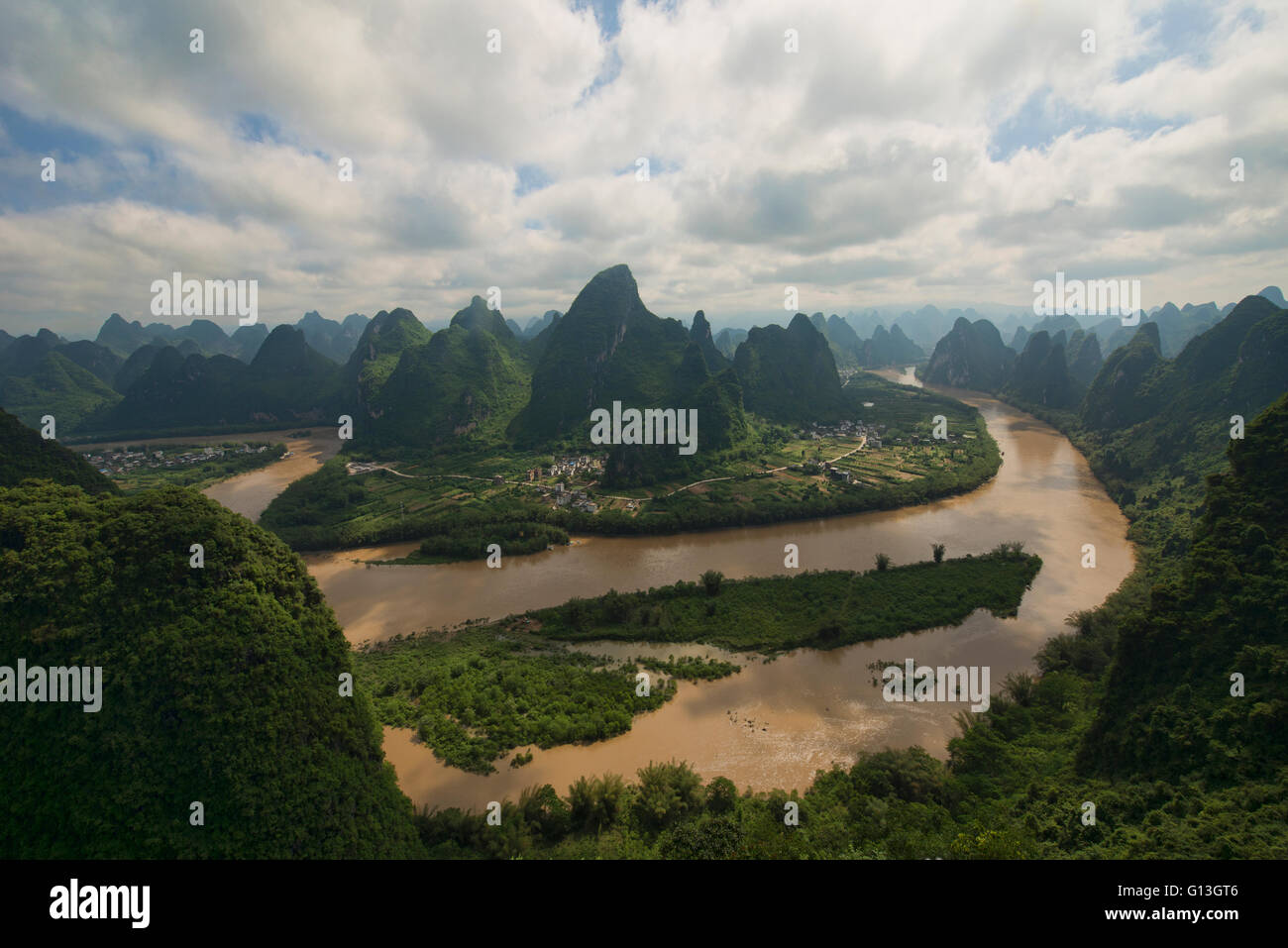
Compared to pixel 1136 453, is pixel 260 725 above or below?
below

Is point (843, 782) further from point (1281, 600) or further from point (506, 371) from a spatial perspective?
point (506, 371)

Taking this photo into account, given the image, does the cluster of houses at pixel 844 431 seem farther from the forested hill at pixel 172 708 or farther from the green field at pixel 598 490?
the forested hill at pixel 172 708

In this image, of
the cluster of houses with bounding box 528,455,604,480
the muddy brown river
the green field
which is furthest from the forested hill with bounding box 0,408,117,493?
the cluster of houses with bounding box 528,455,604,480

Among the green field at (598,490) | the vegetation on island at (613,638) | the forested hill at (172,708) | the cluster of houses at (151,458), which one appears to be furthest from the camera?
the cluster of houses at (151,458)

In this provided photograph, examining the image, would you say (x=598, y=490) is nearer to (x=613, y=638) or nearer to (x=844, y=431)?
(x=613, y=638)

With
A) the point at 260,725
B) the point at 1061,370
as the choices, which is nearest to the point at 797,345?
the point at 1061,370

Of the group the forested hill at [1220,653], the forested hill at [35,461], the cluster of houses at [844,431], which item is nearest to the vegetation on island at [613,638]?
the forested hill at [1220,653]

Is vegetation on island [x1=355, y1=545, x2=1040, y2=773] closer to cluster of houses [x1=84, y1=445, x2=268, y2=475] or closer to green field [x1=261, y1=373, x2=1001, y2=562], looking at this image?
green field [x1=261, y1=373, x2=1001, y2=562]
